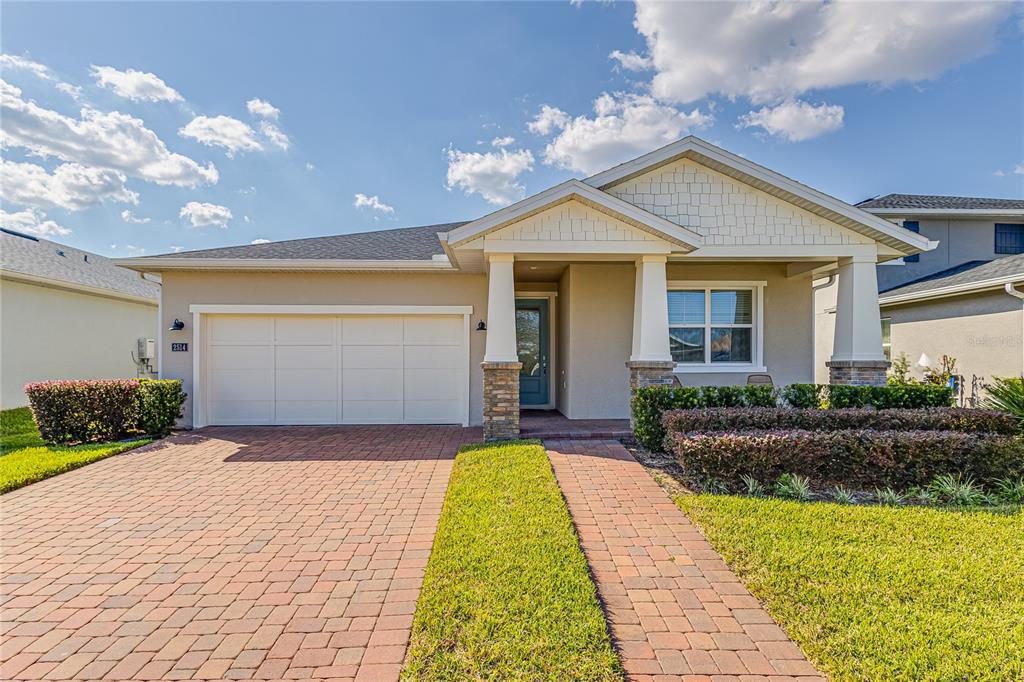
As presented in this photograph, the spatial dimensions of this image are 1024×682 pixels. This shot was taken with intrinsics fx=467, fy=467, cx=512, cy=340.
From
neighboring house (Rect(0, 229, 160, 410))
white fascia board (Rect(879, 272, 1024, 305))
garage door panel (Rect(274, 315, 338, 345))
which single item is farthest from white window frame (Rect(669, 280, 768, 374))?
neighboring house (Rect(0, 229, 160, 410))

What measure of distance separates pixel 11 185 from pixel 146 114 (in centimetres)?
307

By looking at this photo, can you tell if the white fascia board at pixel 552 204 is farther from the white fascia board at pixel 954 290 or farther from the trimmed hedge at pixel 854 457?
the white fascia board at pixel 954 290

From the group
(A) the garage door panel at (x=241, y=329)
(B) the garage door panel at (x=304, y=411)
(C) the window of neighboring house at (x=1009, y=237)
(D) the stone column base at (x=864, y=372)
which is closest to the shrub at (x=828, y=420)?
(D) the stone column base at (x=864, y=372)

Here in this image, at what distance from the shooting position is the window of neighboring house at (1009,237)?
49.0 feet

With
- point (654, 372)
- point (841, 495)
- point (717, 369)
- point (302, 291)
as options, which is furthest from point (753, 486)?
point (302, 291)

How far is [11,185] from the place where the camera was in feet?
32.7

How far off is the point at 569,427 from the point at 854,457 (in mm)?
4410

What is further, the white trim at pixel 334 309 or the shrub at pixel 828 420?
the white trim at pixel 334 309

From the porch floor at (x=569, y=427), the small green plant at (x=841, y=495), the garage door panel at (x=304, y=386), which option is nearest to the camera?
the small green plant at (x=841, y=495)

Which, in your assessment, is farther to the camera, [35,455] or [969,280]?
[969,280]

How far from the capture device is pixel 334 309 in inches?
376

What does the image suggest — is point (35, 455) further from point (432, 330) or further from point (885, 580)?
point (885, 580)

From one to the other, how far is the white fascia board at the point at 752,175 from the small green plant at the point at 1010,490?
4.72m

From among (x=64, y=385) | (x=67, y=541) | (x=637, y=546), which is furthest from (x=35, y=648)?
(x=64, y=385)
